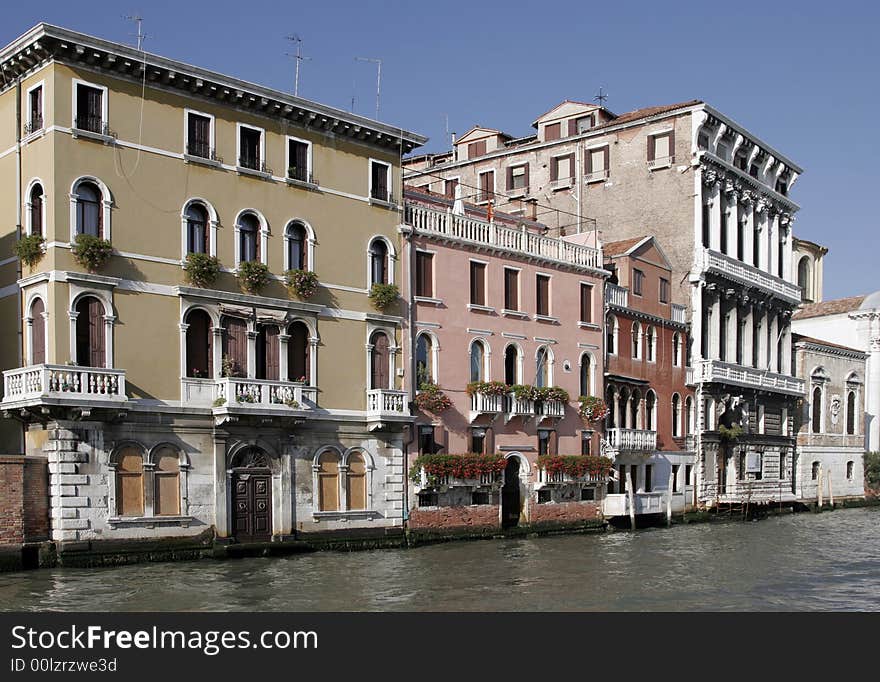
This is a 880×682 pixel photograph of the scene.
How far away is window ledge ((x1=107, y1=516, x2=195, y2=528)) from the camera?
2097cm

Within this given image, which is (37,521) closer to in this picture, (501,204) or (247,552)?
(247,552)

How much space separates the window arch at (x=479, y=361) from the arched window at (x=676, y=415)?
1020 centimetres

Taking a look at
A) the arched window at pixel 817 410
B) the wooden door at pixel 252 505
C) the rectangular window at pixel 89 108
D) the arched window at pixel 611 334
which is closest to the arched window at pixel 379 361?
the wooden door at pixel 252 505

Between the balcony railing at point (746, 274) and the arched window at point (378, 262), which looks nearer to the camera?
the arched window at point (378, 262)

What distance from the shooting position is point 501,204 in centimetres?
3900

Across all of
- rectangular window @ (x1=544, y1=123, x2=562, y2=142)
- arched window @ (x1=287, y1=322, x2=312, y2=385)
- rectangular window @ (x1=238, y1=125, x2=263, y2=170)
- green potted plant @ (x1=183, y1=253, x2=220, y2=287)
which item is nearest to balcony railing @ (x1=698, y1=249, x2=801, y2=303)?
rectangular window @ (x1=544, y1=123, x2=562, y2=142)

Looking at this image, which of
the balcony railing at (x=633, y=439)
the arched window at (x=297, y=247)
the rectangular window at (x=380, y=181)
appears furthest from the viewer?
the balcony railing at (x=633, y=439)

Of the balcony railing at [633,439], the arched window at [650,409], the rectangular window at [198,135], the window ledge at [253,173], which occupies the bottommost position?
the balcony railing at [633,439]

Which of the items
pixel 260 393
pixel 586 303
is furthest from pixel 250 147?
pixel 586 303

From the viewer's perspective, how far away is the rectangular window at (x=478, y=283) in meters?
28.9

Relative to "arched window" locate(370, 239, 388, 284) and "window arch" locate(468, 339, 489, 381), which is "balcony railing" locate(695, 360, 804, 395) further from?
"arched window" locate(370, 239, 388, 284)

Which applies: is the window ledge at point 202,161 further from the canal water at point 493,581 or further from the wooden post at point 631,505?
the wooden post at point 631,505
